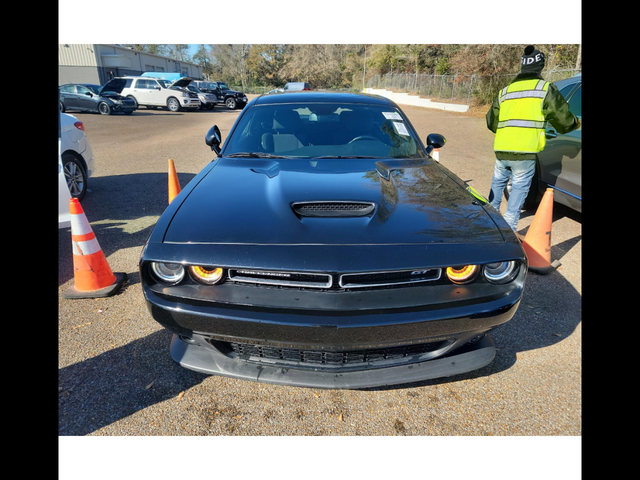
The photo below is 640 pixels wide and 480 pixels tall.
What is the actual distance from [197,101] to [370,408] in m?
23.4

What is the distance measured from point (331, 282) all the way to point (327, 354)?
419 mm

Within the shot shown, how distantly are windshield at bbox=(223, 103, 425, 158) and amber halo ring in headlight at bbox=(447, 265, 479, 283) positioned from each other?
1407mm

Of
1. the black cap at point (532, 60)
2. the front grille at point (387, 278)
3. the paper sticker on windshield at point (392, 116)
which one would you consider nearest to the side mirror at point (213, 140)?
the paper sticker on windshield at point (392, 116)

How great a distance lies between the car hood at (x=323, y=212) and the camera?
1.88m

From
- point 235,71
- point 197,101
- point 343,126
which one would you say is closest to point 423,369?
point 343,126

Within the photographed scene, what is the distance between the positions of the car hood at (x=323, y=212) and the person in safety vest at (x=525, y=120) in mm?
1601

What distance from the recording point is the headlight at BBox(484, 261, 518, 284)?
1954 mm

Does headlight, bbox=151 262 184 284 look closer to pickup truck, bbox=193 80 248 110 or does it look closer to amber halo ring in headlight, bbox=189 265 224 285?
amber halo ring in headlight, bbox=189 265 224 285

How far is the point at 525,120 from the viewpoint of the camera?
12.6 feet

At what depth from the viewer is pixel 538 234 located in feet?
12.2

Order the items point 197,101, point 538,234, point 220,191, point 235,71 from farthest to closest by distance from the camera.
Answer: point 235,71 → point 197,101 → point 538,234 → point 220,191

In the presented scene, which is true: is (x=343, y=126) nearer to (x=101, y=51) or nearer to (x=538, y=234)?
(x=538, y=234)

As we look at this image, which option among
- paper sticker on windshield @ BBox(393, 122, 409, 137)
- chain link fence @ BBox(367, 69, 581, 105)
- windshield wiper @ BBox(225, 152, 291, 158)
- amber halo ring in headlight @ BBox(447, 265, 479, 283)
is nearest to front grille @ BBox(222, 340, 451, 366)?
amber halo ring in headlight @ BBox(447, 265, 479, 283)

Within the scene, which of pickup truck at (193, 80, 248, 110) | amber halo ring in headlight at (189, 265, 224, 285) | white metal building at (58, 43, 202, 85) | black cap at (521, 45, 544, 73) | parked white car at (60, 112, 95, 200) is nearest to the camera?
amber halo ring in headlight at (189, 265, 224, 285)
